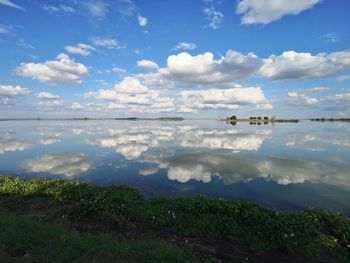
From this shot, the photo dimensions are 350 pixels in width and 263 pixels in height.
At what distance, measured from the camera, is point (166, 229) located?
11016mm

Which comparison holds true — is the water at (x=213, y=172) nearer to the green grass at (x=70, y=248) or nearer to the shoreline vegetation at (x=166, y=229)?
the shoreline vegetation at (x=166, y=229)

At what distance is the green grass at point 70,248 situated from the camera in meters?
7.46

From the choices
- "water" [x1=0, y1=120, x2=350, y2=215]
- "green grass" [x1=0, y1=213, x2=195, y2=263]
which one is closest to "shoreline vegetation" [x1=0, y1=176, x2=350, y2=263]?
"green grass" [x1=0, y1=213, x2=195, y2=263]

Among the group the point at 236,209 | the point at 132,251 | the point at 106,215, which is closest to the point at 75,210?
the point at 106,215

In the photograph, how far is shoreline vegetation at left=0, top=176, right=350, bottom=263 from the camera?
27.3 feet

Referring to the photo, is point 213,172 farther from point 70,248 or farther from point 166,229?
point 70,248

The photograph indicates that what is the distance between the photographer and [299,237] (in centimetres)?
1002

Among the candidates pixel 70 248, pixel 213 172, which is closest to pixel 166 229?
pixel 70 248

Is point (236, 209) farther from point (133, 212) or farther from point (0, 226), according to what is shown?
point (0, 226)

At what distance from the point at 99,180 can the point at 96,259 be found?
11.7 m

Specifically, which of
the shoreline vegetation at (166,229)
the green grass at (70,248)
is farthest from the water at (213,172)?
the green grass at (70,248)

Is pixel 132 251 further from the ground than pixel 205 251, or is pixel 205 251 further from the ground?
pixel 132 251

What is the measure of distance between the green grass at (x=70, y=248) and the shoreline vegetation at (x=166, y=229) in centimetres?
3

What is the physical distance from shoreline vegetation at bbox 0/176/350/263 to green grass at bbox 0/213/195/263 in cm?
3
